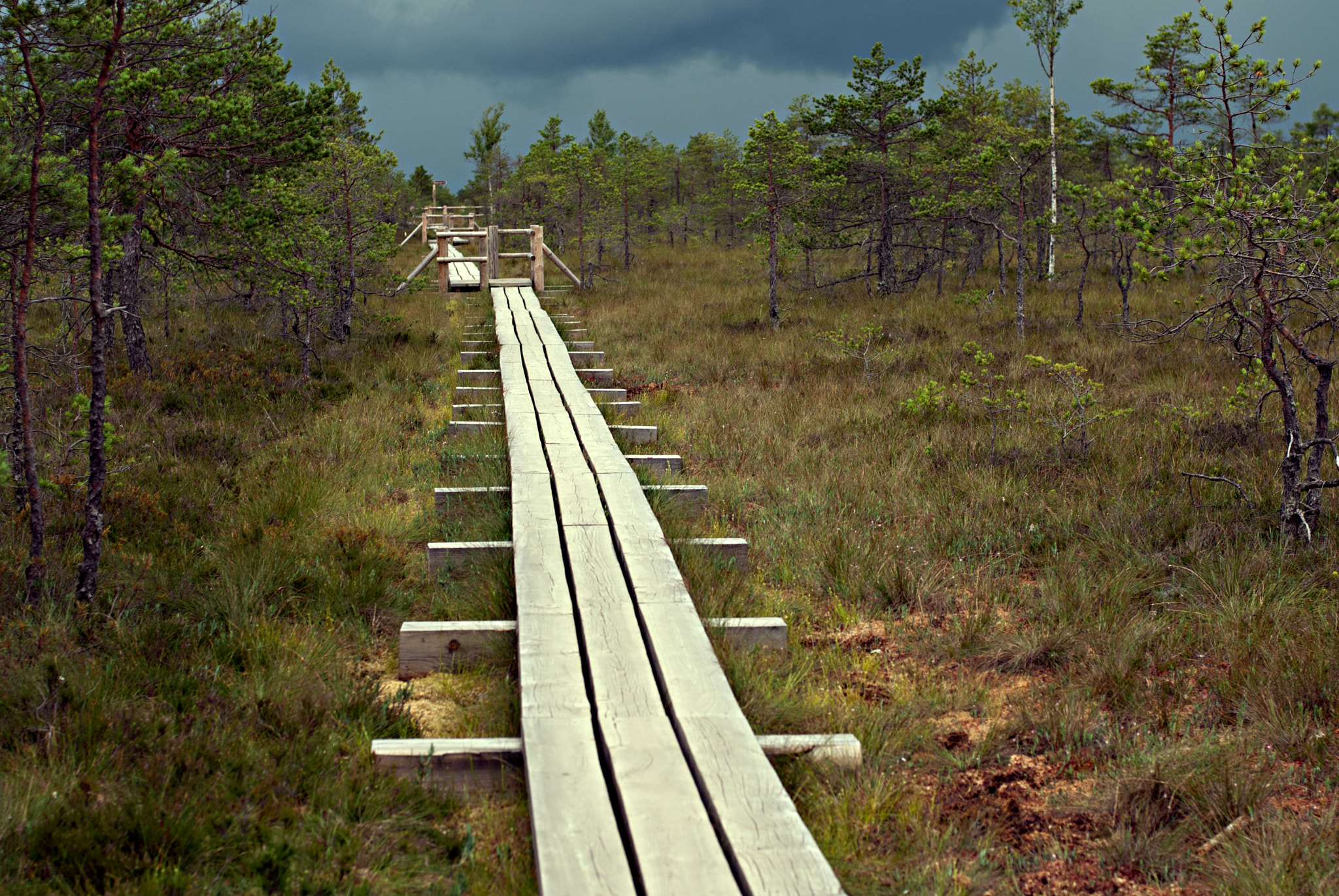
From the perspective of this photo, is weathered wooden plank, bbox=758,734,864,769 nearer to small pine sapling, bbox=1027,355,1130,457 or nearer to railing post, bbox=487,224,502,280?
small pine sapling, bbox=1027,355,1130,457

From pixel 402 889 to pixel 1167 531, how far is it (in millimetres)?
4902

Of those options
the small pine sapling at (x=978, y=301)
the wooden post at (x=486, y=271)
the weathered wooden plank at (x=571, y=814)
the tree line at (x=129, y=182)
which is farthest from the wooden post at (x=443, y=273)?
the weathered wooden plank at (x=571, y=814)

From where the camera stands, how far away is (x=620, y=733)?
315 centimetres

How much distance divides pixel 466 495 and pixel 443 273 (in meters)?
16.3

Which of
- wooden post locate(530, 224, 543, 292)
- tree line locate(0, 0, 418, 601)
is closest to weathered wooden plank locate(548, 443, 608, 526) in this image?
tree line locate(0, 0, 418, 601)

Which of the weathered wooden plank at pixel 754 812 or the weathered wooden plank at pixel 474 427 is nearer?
the weathered wooden plank at pixel 754 812

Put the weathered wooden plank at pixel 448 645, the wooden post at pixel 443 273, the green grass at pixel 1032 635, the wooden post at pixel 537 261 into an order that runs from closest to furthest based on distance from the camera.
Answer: the green grass at pixel 1032 635
the weathered wooden plank at pixel 448 645
the wooden post at pixel 537 261
the wooden post at pixel 443 273

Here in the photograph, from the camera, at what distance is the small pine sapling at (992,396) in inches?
300

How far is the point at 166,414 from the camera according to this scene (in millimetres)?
8898

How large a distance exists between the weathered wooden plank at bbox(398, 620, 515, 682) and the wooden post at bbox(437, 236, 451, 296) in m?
16.2

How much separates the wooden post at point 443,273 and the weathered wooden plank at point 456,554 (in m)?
15.3

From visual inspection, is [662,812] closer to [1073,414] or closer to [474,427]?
[474,427]

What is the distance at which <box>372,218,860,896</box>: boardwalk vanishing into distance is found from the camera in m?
2.56

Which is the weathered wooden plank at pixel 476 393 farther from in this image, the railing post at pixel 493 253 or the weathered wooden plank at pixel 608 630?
the railing post at pixel 493 253
